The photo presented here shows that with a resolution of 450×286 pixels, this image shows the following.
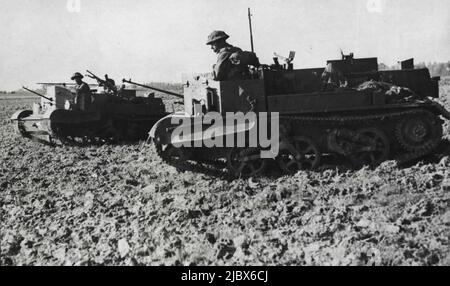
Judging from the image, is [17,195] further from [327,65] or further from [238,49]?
[327,65]

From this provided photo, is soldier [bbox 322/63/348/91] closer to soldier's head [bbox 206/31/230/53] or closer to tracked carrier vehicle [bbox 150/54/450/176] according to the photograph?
tracked carrier vehicle [bbox 150/54/450/176]

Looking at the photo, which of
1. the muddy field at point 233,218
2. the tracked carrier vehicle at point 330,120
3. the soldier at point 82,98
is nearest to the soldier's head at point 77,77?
the soldier at point 82,98

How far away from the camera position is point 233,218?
613cm

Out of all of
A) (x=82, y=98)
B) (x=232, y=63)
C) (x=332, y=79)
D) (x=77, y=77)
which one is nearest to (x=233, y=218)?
(x=232, y=63)

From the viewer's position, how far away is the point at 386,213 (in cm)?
551

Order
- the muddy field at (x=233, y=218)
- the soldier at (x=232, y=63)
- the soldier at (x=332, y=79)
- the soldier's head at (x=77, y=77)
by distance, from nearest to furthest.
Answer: the muddy field at (x=233, y=218)
the soldier at (x=232, y=63)
the soldier at (x=332, y=79)
the soldier's head at (x=77, y=77)

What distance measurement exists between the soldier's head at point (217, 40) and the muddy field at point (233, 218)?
2.22 m

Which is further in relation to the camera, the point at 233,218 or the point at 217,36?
the point at 217,36

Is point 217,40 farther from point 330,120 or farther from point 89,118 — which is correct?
point 89,118

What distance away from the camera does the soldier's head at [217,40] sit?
8.47 meters

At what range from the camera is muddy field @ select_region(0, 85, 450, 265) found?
192 inches

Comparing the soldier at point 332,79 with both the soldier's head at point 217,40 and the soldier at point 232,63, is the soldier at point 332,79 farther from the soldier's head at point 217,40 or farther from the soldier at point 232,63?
the soldier's head at point 217,40

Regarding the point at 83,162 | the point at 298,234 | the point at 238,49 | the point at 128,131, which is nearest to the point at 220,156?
the point at 238,49

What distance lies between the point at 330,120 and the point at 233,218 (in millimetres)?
2659
